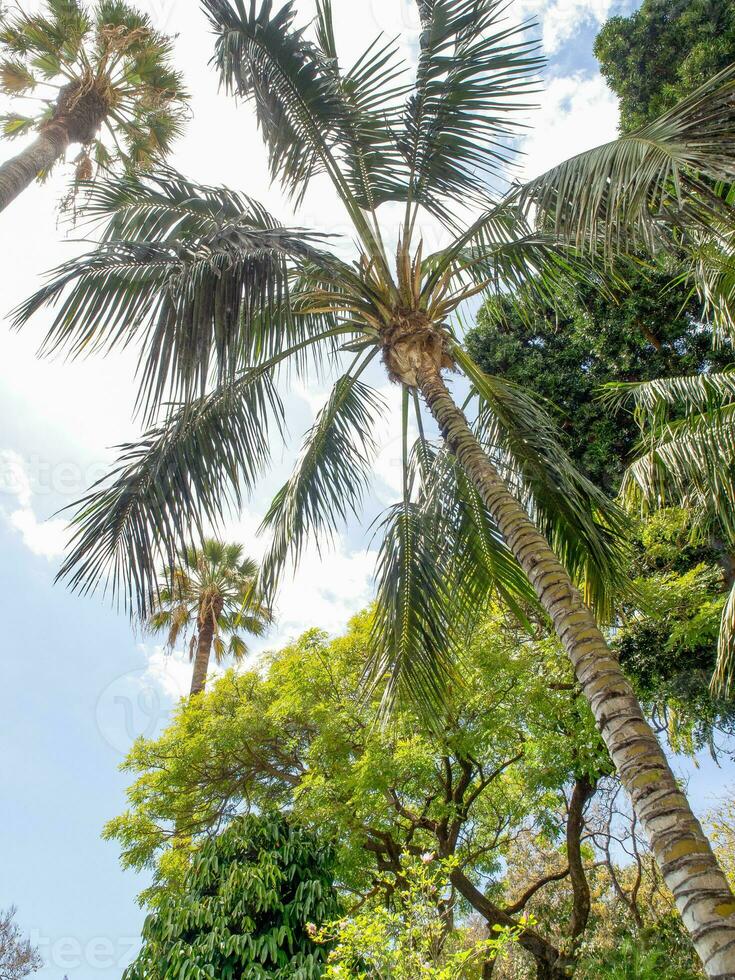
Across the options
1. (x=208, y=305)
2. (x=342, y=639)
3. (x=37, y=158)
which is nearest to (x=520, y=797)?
(x=342, y=639)

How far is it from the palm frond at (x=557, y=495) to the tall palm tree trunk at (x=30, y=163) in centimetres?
503

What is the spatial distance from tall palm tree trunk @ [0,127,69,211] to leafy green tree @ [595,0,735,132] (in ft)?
34.2

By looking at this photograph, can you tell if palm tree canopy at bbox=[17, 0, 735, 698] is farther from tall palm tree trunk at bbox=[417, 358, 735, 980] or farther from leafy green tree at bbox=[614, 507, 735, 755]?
leafy green tree at bbox=[614, 507, 735, 755]

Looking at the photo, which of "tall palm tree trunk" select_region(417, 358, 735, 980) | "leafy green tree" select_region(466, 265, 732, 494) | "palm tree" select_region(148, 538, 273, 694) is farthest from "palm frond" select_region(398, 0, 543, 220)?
"palm tree" select_region(148, 538, 273, 694)

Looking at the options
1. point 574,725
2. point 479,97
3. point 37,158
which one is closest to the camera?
point 479,97

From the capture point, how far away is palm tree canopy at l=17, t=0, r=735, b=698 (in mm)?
4457

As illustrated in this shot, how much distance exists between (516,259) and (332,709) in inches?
270

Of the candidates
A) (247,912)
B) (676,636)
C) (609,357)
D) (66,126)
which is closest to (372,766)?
(247,912)

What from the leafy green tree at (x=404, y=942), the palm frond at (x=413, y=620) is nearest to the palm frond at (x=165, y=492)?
the palm frond at (x=413, y=620)

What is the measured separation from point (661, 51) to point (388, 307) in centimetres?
1310

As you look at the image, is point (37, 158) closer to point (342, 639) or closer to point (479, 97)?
point (479, 97)

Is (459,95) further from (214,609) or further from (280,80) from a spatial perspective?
(214,609)

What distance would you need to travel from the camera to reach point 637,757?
3037 millimetres

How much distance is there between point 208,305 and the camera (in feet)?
14.4
